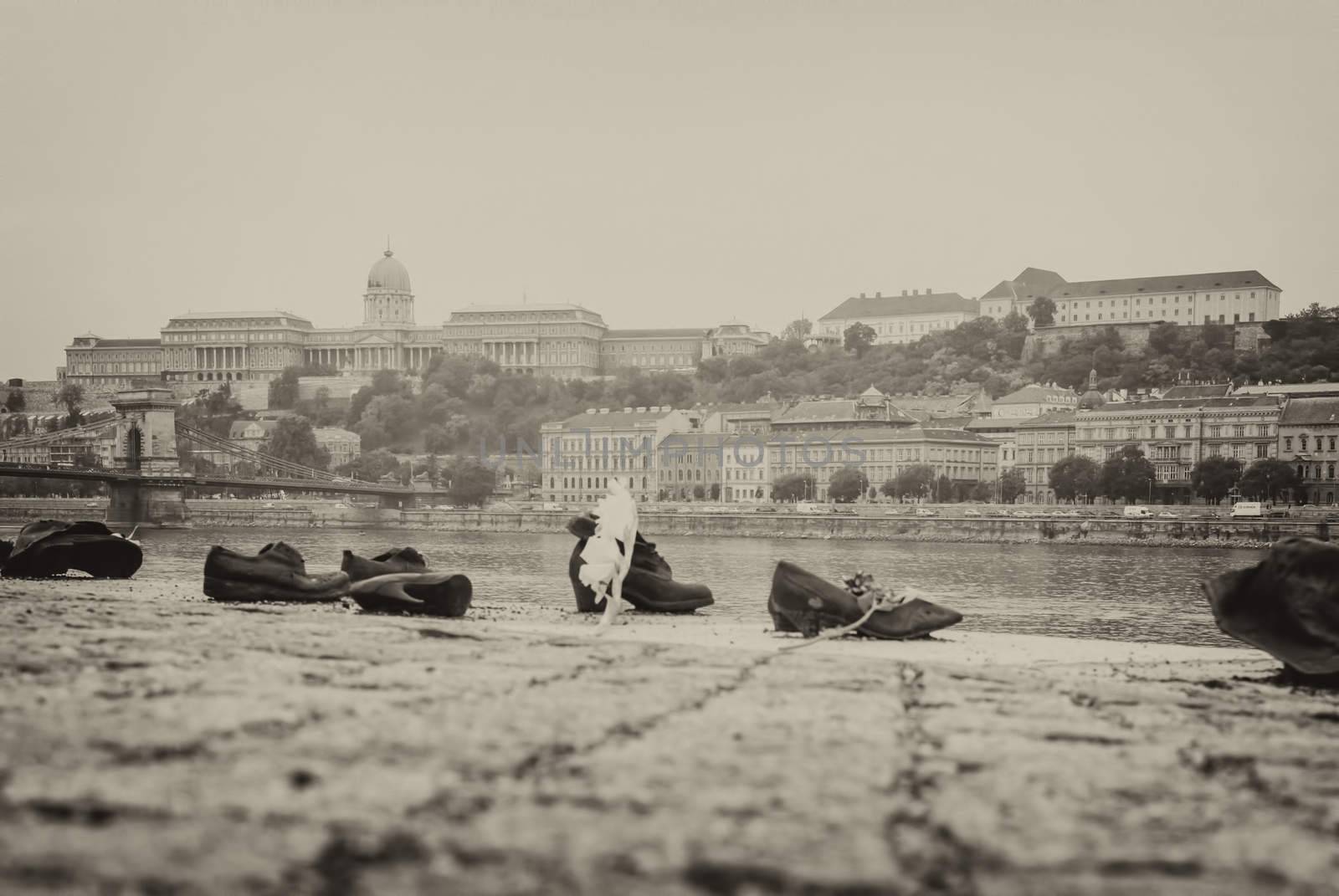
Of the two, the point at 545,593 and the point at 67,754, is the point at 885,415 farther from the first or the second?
the point at 67,754

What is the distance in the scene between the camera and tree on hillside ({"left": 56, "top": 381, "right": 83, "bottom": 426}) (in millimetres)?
106688

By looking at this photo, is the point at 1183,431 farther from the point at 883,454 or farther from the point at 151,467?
the point at 151,467

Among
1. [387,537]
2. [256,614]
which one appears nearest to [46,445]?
[387,537]

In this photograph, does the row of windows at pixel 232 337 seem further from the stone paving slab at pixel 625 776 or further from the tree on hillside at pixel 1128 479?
the stone paving slab at pixel 625 776

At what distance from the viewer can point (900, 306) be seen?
452 ft

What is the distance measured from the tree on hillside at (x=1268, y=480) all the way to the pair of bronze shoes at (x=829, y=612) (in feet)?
200

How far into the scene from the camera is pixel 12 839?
415 centimetres

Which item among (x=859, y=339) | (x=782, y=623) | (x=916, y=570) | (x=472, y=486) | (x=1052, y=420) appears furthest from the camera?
(x=859, y=339)

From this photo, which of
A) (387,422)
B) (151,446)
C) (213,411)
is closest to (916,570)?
(151,446)

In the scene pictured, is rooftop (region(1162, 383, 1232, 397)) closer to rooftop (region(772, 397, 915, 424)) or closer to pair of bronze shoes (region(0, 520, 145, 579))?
rooftop (region(772, 397, 915, 424))

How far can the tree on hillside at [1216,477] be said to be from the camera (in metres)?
69.2

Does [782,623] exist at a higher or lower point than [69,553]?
lower

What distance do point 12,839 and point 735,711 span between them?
295cm

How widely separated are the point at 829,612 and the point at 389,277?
15742 cm
